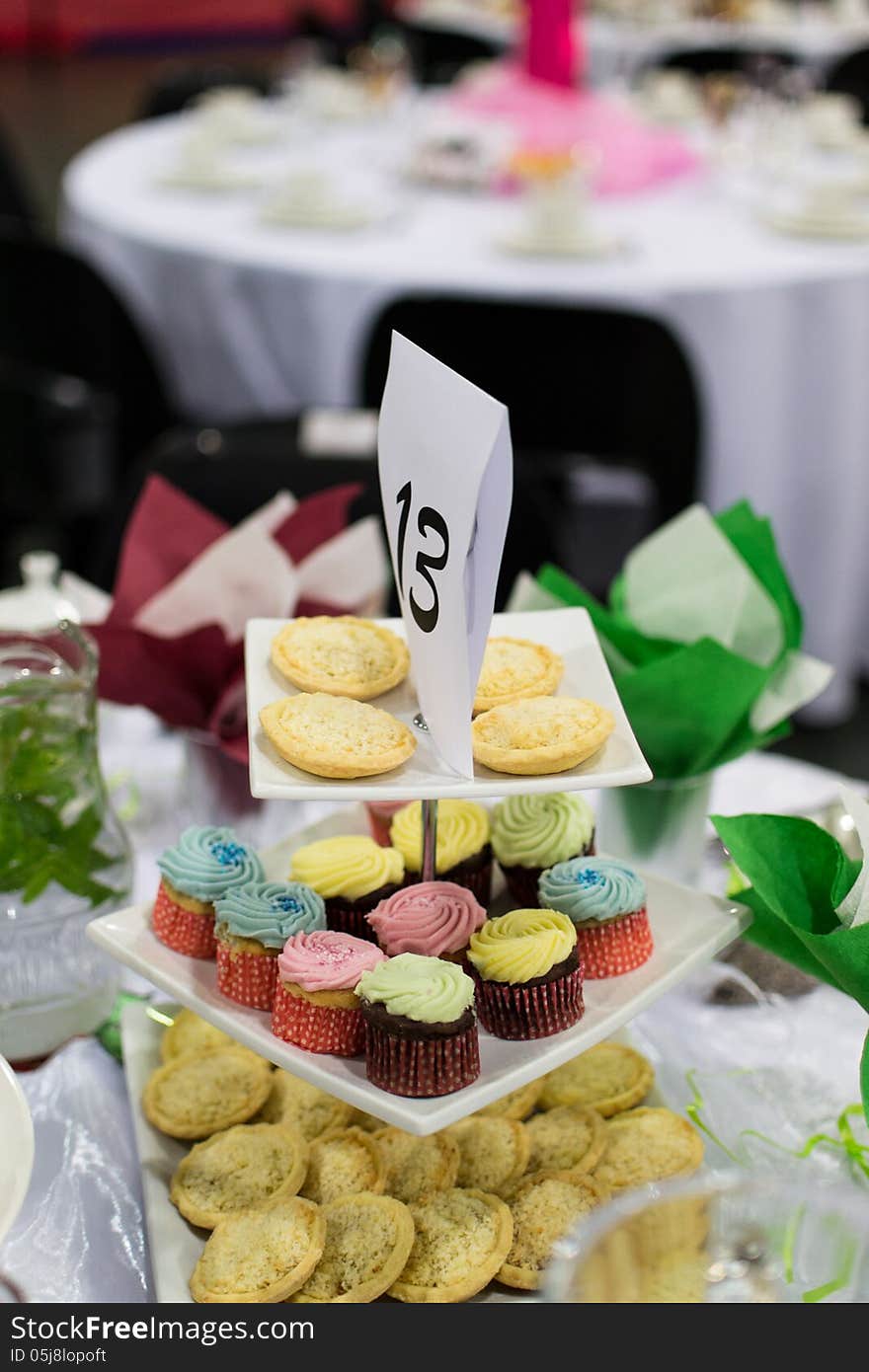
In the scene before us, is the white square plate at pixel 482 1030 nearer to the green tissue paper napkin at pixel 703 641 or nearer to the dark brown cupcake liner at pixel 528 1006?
the dark brown cupcake liner at pixel 528 1006

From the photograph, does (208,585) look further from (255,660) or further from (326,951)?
(326,951)

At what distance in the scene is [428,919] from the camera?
3.13ft

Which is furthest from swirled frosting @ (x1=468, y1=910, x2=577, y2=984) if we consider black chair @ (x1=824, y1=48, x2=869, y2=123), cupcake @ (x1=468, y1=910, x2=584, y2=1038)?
black chair @ (x1=824, y1=48, x2=869, y2=123)

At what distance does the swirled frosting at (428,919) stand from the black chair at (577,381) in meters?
1.72

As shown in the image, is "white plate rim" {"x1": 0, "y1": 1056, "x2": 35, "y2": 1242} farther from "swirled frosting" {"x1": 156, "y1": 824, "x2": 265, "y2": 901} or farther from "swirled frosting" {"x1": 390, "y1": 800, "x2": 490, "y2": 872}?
→ "swirled frosting" {"x1": 390, "y1": 800, "x2": 490, "y2": 872}

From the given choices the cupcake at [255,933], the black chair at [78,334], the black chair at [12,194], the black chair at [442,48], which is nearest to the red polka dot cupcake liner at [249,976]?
the cupcake at [255,933]

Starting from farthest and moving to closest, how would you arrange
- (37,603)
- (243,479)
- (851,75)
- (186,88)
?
(851,75) → (186,88) → (243,479) → (37,603)

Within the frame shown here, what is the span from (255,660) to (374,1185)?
35cm

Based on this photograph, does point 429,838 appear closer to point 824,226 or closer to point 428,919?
point 428,919

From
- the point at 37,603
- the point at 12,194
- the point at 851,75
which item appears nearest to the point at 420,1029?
the point at 37,603

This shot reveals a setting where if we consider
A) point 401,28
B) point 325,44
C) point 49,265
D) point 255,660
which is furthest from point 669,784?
point 401,28

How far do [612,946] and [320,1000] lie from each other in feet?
0.65

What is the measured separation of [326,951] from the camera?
3.07 ft

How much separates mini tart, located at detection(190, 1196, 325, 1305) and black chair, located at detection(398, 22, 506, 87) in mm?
5962
